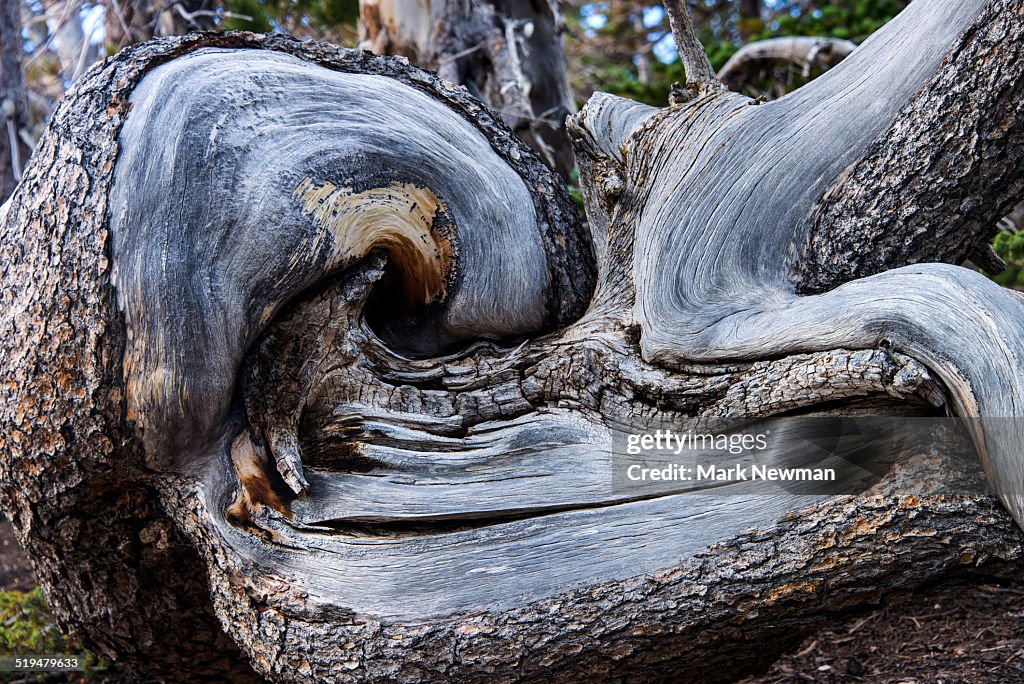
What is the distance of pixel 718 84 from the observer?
3.04m

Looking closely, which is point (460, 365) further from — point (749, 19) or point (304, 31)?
point (749, 19)

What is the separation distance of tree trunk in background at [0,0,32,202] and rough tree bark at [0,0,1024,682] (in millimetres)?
3730

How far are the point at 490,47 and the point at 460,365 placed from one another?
3.40 meters

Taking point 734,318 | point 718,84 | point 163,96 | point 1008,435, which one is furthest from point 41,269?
Answer: point 1008,435

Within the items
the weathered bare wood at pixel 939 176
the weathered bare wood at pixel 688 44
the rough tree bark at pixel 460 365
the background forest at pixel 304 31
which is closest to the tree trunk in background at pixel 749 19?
the background forest at pixel 304 31

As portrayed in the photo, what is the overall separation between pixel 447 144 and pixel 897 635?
9.35 ft

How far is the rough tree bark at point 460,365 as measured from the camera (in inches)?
85.7

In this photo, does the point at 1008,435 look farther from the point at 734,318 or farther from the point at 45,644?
the point at 45,644

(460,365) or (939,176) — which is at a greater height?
(939,176)

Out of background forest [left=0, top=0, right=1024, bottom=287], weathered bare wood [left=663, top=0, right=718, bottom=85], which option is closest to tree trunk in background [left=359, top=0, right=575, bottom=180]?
background forest [left=0, top=0, right=1024, bottom=287]

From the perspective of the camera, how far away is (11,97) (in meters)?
5.67

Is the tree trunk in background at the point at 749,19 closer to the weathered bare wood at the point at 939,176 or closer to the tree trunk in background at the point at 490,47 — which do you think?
the tree trunk in background at the point at 490,47

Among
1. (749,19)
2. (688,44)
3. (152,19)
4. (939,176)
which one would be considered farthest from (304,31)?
(939,176)

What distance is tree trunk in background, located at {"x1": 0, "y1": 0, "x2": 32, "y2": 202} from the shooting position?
18.3ft
